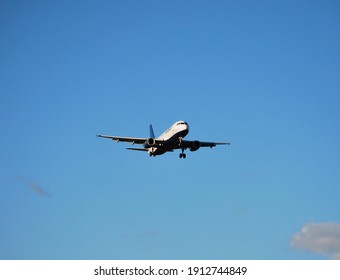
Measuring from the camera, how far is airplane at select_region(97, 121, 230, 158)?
90.8 metres

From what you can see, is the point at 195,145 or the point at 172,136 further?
the point at 195,145

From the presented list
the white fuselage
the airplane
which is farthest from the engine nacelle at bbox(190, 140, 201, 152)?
the white fuselage

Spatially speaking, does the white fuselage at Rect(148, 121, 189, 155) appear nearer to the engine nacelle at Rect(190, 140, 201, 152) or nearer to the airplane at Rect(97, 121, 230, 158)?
the airplane at Rect(97, 121, 230, 158)

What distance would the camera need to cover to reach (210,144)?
102m

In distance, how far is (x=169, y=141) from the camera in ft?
303

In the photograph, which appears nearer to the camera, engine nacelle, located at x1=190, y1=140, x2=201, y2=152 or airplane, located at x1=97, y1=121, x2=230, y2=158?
airplane, located at x1=97, y1=121, x2=230, y2=158

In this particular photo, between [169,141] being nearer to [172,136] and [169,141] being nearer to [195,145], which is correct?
[172,136]

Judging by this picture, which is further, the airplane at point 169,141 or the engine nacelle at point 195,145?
the engine nacelle at point 195,145

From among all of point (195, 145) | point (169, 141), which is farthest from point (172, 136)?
point (195, 145)

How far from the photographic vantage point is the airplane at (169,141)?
9075 cm

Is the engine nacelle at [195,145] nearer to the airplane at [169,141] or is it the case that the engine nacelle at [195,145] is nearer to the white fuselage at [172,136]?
the airplane at [169,141]

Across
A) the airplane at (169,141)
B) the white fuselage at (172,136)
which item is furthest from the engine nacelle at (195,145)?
the white fuselage at (172,136)
